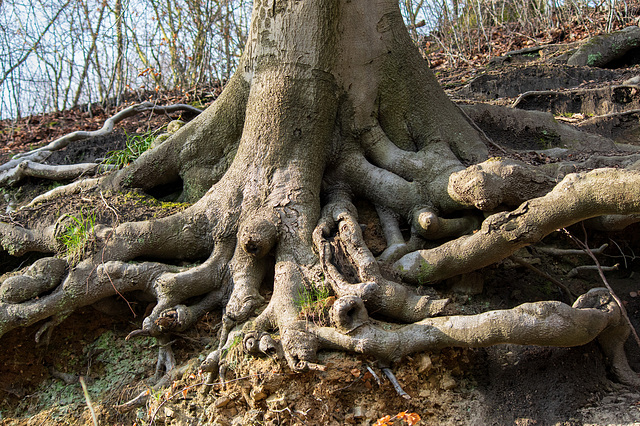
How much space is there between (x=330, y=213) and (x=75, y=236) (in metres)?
1.87

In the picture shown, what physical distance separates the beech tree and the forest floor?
170 mm

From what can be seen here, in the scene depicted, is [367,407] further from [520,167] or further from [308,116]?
[308,116]

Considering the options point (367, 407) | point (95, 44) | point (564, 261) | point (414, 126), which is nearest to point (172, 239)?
point (367, 407)

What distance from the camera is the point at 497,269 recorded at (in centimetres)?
382

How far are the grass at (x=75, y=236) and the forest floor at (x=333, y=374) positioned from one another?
0.24 meters

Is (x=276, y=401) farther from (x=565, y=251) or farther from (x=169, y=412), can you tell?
(x=565, y=251)

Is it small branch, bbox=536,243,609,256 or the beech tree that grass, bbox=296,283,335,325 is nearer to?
the beech tree

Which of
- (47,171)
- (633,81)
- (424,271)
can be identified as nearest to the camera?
(424,271)

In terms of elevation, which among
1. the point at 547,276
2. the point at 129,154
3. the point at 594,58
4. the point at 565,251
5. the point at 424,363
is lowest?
the point at 424,363

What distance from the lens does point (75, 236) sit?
3734 millimetres

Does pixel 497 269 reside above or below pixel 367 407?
above

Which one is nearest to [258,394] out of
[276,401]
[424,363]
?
[276,401]

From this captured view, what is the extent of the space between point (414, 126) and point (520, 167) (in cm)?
133

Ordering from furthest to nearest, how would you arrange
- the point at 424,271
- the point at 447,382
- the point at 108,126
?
1. the point at 108,126
2. the point at 424,271
3. the point at 447,382
